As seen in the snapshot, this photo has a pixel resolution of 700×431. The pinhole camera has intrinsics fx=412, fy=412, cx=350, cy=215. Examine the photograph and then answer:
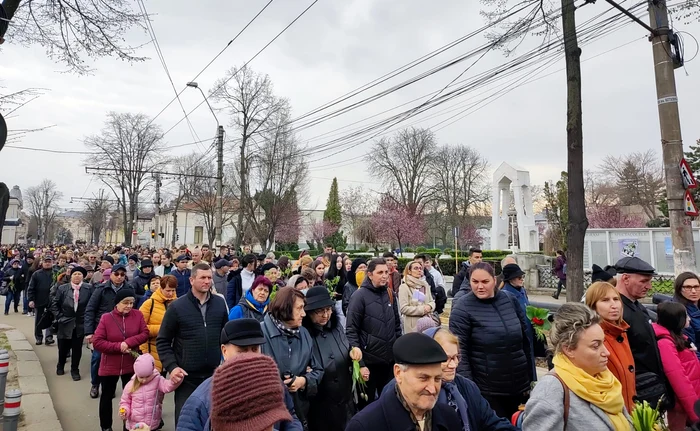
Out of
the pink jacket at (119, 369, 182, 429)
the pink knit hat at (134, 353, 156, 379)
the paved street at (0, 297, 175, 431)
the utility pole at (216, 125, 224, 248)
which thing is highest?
the utility pole at (216, 125, 224, 248)

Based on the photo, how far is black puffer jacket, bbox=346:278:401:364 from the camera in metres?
4.48

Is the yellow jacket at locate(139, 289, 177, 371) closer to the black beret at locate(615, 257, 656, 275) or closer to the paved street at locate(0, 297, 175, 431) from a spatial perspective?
the paved street at locate(0, 297, 175, 431)

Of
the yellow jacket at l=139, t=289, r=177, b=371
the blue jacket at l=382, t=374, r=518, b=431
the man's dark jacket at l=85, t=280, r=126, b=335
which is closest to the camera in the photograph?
the blue jacket at l=382, t=374, r=518, b=431

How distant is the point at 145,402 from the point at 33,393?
10.0 feet

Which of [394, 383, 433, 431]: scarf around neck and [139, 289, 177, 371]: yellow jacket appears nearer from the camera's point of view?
[394, 383, 433, 431]: scarf around neck

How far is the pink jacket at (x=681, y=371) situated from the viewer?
10.0ft

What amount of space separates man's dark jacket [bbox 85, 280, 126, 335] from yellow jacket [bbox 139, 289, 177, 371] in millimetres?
1117

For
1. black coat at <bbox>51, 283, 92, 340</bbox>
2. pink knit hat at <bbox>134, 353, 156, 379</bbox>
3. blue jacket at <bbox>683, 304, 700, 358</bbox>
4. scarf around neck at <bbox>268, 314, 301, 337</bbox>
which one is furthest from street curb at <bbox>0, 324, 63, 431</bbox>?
blue jacket at <bbox>683, 304, 700, 358</bbox>

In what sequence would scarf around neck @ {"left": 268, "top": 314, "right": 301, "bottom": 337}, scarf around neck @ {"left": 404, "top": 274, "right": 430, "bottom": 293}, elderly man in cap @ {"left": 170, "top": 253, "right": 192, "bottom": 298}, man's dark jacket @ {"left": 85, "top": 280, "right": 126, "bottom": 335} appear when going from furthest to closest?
elderly man in cap @ {"left": 170, "top": 253, "right": 192, "bottom": 298} → man's dark jacket @ {"left": 85, "top": 280, "right": 126, "bottom": 335} → scarf around neck @ {"left": 404, "top": 274, "right": 430, "bottom": 293} → scarf around neck @ {"left": 268, "top": 314, "right": 301, "bottom": 337}

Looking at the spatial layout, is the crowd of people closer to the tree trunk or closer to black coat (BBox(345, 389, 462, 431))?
black coat (BBox(345, 389, 462, 431))

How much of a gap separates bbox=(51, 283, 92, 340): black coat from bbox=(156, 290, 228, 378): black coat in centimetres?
410

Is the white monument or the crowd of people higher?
the white monument

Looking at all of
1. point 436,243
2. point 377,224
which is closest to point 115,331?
point 377,224

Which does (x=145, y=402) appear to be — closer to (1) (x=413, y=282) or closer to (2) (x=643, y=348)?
(1) (x=413, y=282)
